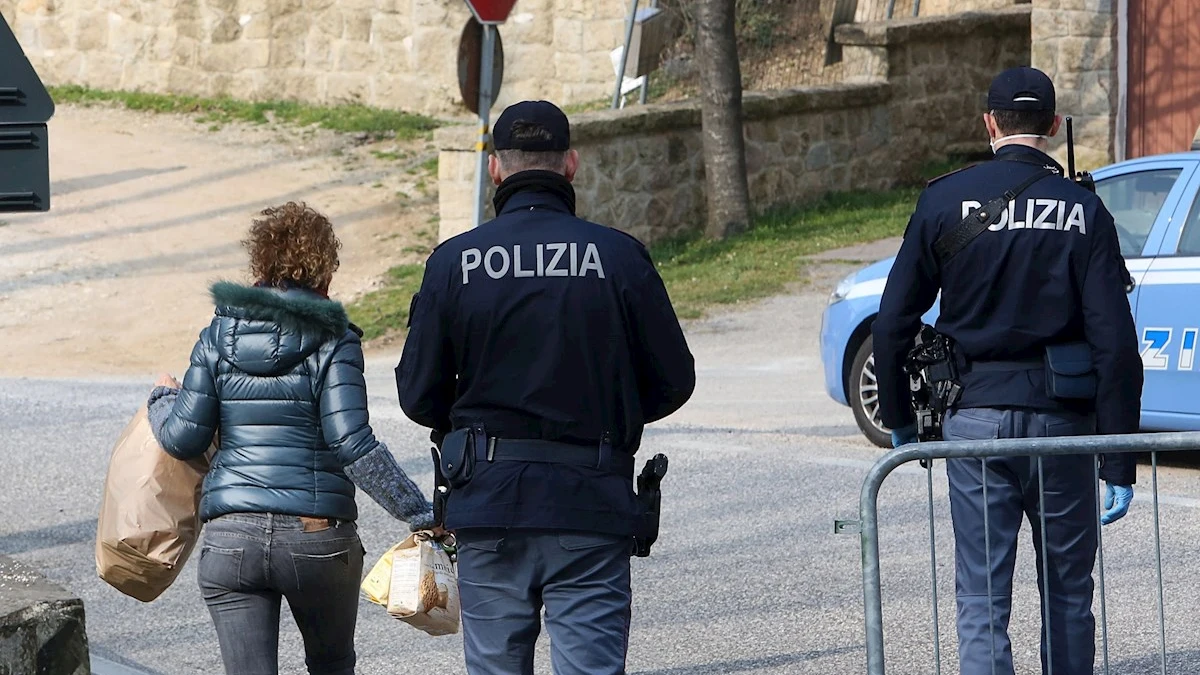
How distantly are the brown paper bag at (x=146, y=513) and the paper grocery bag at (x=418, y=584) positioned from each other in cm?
53

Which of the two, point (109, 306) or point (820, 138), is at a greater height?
point (820, 138)

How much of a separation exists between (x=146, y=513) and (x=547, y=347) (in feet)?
4.40

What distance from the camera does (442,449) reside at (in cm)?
369

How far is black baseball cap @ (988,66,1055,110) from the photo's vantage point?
4.33m

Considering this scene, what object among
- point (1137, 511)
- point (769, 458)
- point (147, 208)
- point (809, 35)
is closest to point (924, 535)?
point (1137, 511)

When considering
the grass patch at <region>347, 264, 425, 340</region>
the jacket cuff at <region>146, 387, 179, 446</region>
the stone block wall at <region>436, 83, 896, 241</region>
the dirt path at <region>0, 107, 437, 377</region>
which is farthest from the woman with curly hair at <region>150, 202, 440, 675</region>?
the stone block wall at <region>436, 83, 896, 241</region>

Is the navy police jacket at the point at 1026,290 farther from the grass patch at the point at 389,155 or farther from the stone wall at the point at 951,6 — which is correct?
the stone wall at the point at 951,6

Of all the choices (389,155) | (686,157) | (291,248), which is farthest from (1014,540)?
(389,155)

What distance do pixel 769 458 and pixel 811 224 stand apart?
8.64m

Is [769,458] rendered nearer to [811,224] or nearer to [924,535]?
[924,535]

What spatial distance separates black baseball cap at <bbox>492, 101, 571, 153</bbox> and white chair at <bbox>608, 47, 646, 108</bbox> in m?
14.1

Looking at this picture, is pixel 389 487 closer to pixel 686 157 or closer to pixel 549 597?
pixel 549 597

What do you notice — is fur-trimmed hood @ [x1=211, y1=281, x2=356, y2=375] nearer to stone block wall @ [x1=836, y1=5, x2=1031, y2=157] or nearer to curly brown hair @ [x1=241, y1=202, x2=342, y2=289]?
curly brown hair @ [x1=241, y1=202, x2=342, y2=289]

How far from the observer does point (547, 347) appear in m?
3.58
